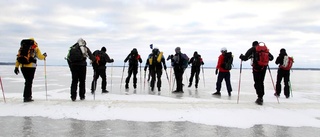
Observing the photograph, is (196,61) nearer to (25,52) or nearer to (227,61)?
(227,61)

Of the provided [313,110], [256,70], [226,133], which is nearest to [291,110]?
[313,110]

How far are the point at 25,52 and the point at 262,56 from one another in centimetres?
649

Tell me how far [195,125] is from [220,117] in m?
0.86

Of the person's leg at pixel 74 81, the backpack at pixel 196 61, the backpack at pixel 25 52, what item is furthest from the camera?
the backpack at pixel 196 61

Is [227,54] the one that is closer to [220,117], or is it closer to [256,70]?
[256,70]

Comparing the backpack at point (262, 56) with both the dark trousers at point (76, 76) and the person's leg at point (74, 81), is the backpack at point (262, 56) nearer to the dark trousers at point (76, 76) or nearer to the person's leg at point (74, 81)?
the dark trousers at point (76, 76)

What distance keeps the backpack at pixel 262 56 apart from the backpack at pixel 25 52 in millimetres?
6214

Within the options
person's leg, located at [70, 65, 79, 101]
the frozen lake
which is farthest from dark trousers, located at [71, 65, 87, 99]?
the frozen lake

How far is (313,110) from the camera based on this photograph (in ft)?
21.7

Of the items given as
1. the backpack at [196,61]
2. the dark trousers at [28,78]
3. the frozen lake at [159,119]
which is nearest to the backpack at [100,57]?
the dark trousers at [28,78]

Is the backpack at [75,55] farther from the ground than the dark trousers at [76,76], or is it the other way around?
the backpack at [75,55]

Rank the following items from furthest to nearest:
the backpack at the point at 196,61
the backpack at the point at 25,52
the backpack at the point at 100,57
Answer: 1. the backpack at the point at 196,61
2. the backpack at the point at 100,57
3. the backpack at the point at 25,52

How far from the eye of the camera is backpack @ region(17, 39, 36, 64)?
23.1 ft

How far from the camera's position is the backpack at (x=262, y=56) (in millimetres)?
7477
